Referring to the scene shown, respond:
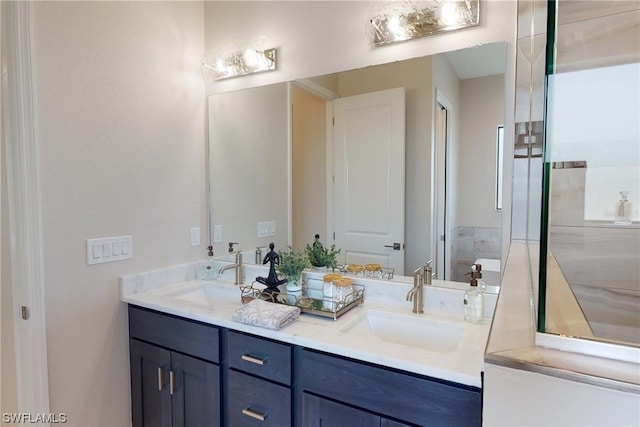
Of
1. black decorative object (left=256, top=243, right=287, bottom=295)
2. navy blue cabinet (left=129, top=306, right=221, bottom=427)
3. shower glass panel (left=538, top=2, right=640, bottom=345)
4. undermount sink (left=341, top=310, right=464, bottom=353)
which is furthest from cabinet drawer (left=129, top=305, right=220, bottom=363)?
shower glass panel (left=538, top=2, right=640, bottom=345)

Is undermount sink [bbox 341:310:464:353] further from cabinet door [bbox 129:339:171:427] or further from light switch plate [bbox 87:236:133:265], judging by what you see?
light switch plate [bbox 87:236:133:265]

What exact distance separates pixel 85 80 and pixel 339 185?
1.24 m

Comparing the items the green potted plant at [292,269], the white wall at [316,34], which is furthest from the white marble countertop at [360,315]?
the white wall at [316,34]

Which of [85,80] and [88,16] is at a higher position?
[88,16]

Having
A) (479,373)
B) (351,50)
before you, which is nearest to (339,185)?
(351,50)

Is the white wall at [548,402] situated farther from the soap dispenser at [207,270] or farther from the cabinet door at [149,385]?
the soap dispenser at [207,270]

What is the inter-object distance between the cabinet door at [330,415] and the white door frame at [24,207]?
115 centimetres

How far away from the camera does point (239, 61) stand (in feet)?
6.71

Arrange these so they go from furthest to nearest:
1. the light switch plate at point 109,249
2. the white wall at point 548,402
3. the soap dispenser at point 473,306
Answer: the light switch plate at point 109,249
the soap dispenser at point 473,306
the white wall at point 548,402

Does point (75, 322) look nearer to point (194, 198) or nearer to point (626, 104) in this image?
point (194, 198)

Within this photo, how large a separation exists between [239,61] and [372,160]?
0.99 meters

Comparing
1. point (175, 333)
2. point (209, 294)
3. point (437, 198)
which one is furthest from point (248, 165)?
point (437, 198)

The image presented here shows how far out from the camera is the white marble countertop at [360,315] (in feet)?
3.40

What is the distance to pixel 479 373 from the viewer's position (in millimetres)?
954
